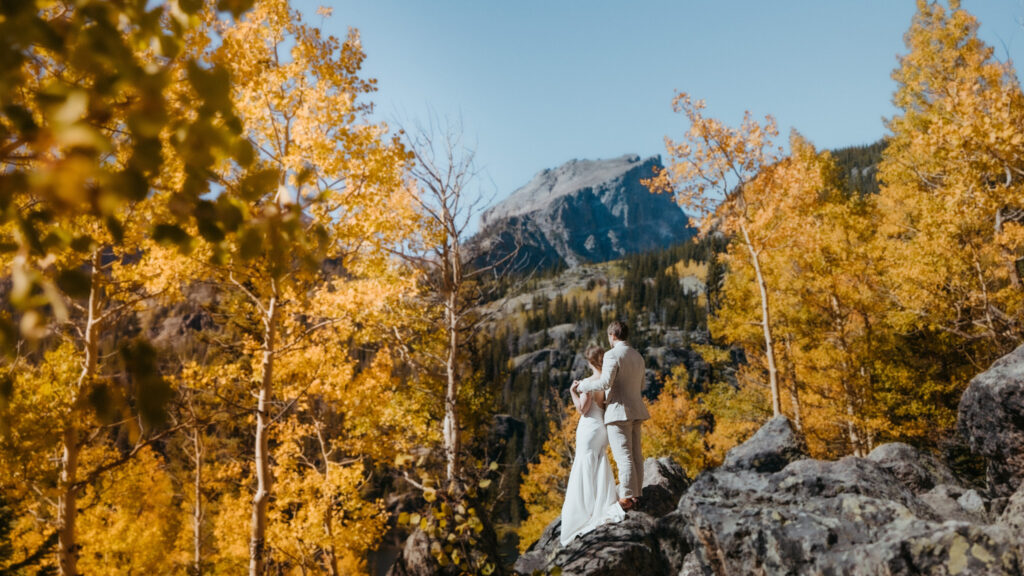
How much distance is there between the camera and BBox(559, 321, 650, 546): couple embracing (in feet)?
18.6

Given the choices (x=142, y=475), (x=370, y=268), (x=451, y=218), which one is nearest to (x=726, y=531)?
(x=370, y=268)

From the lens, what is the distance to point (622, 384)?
18.7ft

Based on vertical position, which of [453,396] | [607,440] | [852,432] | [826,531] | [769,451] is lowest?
[852,432]

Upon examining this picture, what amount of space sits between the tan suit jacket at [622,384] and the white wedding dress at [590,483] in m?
0.25

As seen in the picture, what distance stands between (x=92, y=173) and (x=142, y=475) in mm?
16367

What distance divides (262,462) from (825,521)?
6089 millimetres

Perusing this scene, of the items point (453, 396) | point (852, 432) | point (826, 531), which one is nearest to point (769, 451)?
point (826, 531)

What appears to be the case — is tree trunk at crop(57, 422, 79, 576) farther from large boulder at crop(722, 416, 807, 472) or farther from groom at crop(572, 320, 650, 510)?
large boulder at crop(722, 416, 807, 472)

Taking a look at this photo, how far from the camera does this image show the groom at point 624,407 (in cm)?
566

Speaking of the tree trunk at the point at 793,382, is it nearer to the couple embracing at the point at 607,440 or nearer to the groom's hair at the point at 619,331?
the couple embracing at the point at 607,440

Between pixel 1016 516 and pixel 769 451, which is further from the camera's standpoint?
pixel 769 451

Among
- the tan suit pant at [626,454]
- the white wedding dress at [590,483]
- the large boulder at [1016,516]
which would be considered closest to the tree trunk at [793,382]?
the tan suit pant at [626,454]

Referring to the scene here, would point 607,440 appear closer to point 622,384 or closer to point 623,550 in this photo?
point 622,384

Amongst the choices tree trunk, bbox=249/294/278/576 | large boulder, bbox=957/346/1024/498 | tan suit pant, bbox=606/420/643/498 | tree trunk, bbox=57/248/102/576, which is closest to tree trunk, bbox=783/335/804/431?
large boulder, bbox=957/346/1024/498
